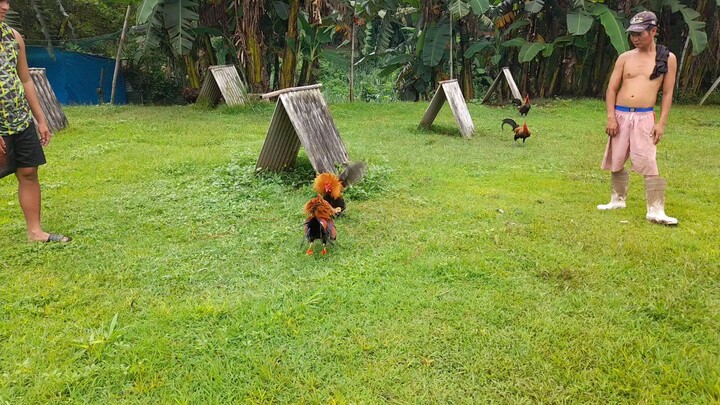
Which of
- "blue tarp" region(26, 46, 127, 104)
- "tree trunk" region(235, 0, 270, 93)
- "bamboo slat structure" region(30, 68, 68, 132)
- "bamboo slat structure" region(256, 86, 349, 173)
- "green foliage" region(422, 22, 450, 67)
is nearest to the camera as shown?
"bamboo slat structure" region(256, 86, 349, 173)

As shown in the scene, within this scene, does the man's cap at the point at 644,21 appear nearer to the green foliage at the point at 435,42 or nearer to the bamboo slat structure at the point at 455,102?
the bamboo slat structure at the point at 455,102

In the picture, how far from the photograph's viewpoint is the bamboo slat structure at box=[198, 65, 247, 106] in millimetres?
10211

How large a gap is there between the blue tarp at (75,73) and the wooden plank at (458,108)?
942 centimetres

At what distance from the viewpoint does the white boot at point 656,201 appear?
4.09m

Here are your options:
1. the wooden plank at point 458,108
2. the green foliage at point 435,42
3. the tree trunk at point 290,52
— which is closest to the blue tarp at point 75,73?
the tree trunk at point 290,52

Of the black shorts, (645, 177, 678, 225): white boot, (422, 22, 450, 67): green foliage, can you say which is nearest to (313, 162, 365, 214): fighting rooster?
the black shorts

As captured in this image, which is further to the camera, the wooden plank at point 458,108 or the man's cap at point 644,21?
the wooden plank at point 458,108

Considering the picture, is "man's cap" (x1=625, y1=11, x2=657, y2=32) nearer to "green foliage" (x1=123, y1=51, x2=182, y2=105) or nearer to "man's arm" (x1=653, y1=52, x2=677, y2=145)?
"man's arm" (x1=653, y1=52, x2=677, y2=145)

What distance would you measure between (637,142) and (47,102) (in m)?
7.99

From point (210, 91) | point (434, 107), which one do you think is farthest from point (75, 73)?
point (434, 107)

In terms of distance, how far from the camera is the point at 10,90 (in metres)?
3.41

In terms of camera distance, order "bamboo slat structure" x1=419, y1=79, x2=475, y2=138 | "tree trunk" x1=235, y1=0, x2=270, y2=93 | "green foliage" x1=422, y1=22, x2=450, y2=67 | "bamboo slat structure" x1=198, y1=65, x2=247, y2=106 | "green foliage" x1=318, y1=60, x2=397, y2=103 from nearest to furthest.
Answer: "bamboo slat structure" x1=419, y1=79, x2=475, y2=138
"bamboo slat structure" x1=198, y1=65, x2=247, y2=106
"tree trunk" x1=235, y1=0, x2=270, y2=93
"green foliage" x1=422, y1=22, x2=450, y2=67
"green foliage" x1=318, y1=60, x2=397, y2=103

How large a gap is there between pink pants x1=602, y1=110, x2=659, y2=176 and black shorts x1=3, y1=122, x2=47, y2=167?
463 centimetres

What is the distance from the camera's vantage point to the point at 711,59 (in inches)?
476
